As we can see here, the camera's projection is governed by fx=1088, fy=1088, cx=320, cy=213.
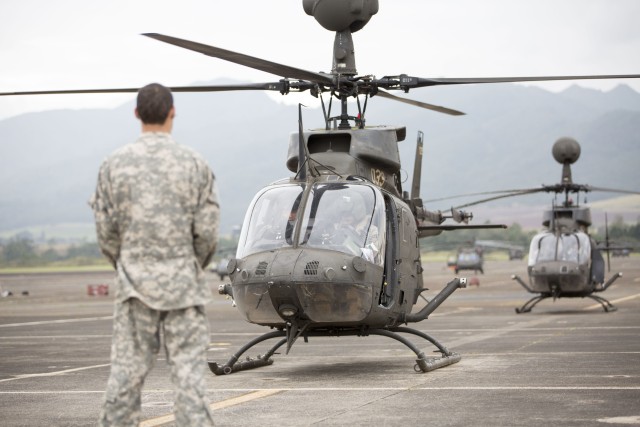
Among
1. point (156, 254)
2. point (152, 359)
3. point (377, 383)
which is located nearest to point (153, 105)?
point (156, 254)

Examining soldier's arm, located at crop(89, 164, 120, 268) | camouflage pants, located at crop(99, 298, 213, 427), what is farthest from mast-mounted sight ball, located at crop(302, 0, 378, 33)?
camouflage pants, located at crop(99, 298, 213, 427)

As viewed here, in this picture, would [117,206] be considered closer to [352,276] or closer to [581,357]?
[352,276]

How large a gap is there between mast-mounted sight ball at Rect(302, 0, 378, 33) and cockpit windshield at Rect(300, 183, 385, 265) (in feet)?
7.67

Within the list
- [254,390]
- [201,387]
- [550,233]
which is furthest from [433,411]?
[550,233]

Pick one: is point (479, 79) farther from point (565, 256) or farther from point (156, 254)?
point (565, 256)

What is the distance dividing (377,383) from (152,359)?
5.38m

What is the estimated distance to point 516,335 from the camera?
18.3 metres

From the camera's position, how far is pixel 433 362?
1226cm

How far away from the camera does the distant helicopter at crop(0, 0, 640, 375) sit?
449 inches

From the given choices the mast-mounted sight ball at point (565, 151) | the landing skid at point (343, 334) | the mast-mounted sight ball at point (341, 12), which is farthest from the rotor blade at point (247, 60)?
the mast-mounted sight ball at point (565, 151)

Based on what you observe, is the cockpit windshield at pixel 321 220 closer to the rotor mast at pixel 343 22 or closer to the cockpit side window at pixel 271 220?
the cockpit side window at pixel 271 220

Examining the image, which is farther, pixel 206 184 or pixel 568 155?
pixel 568 155

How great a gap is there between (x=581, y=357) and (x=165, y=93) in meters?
8.72

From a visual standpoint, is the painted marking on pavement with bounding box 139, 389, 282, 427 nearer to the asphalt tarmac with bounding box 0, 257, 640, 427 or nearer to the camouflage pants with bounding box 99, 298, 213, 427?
the asphalt tarmac with bounding box 0, 257, 640, 427
